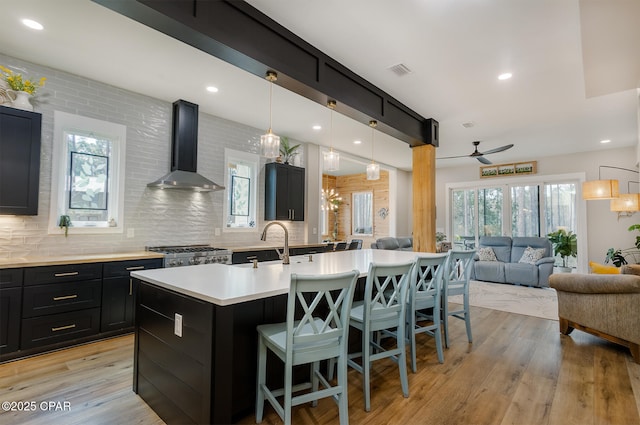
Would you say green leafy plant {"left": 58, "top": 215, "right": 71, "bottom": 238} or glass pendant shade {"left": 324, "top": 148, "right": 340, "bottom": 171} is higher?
glass pendant shade {"left": 324, "top": 148, "right": 340, "bottom": 171}

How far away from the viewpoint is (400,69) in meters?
3.13

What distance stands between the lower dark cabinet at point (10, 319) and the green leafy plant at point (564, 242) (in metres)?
9.02

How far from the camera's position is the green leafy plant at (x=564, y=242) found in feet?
22.3

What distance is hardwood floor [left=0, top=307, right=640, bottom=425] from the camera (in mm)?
2000

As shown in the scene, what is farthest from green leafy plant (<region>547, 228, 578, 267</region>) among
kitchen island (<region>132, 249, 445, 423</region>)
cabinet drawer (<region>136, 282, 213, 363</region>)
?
cabinet drawer (<region>136, 282, 213, 363</region>)

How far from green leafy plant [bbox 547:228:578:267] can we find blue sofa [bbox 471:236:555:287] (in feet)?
1.50

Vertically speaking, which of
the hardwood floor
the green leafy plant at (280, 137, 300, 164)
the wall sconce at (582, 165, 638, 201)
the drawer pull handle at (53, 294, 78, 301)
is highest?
the green leafy plant at (280, 137, 300, 164)

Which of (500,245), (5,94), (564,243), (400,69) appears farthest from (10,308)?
(564,243)

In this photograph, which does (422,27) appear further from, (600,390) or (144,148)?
(144,148)

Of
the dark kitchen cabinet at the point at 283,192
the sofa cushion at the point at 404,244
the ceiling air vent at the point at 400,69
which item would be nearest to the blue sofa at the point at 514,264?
the sofa cushion at the point at 404,244

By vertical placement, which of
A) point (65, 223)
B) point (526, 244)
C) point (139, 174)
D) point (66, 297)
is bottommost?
point (66, 297)

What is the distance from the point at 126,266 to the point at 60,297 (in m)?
0.61

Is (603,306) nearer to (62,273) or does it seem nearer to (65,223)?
(62,273)

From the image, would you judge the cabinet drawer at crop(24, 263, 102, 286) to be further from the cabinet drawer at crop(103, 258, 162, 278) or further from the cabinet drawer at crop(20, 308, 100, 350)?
Answer: the cabinet drawer at crop(20, 308, 100, 350)
